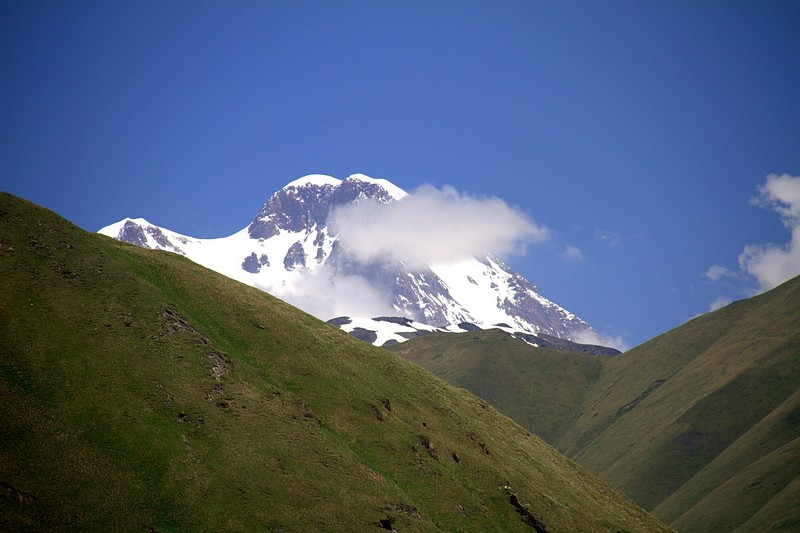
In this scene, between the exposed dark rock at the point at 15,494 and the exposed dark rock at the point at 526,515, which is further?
the exposed dark rock at the point at 526,515

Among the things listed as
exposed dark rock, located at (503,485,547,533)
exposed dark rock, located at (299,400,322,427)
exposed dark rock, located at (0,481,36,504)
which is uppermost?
exposed dark rock, located at (299,400,322,427)

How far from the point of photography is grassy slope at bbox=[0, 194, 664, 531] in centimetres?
5538

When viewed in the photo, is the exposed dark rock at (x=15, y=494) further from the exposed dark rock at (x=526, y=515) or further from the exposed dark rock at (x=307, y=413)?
the exposed dark rock at (x=526, y=515)

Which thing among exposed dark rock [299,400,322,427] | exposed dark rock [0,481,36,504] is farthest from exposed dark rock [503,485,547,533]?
exposed dark rock [0,481,36,504]

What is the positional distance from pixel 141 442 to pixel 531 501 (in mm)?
46567

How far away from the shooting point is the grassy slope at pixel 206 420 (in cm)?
5538

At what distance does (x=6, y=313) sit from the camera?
6538 centimetres

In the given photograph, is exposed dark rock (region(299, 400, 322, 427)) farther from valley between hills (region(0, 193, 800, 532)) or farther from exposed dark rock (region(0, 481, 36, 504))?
exposed dark rock (region(0, 481, 36, 504))

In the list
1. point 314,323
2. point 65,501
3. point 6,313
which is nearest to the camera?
point 65,501

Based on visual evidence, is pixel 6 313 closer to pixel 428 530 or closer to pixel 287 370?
pixel 287 370

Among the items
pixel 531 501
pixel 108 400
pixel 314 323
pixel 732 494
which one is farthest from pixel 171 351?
pixel 732 494

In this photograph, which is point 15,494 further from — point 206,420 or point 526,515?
point 526,515

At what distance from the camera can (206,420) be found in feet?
215

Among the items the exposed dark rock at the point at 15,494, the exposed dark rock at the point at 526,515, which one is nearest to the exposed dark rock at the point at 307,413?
the exposed dark rock at the point at 526,515
